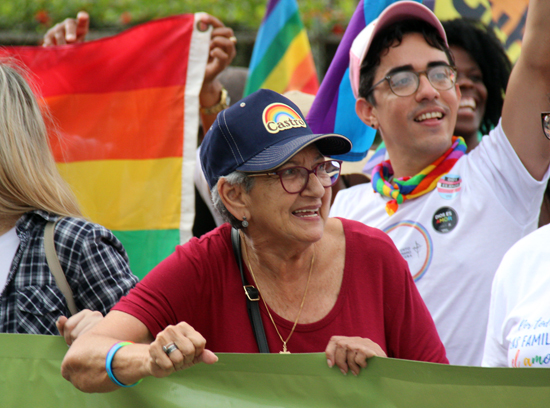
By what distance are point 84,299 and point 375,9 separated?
229 centimetres

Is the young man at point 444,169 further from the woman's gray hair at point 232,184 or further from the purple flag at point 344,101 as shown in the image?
the woman's gray hair at point 232,184

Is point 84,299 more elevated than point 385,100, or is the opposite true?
point 385,100

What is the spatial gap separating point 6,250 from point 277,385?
1099mm

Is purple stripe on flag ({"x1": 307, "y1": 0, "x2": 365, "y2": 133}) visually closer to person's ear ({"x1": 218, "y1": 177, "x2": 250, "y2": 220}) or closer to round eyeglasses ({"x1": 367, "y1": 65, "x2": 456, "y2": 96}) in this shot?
round eyeglasses ({"x1": 367, "y1": 65, "x2": 456, "y2": 96})

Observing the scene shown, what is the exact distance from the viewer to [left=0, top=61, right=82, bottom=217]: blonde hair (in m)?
2.32

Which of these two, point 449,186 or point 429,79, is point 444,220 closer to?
point 449,186

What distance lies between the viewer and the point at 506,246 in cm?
251

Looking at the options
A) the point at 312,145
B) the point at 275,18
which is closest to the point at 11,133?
the point at 312,145

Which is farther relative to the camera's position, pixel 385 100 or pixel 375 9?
pixel 375 9

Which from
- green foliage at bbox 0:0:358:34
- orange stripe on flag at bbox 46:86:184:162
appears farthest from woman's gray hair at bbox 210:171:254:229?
green foliage at bbox 0:0:358:34

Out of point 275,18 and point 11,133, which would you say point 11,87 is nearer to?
point 11,133

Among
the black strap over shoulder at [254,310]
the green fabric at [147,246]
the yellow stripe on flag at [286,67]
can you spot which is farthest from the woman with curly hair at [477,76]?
the black strap over shoulder at [254,310]

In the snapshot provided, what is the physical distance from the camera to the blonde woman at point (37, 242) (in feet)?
7.23

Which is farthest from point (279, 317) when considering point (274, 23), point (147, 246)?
point (274, 23)
